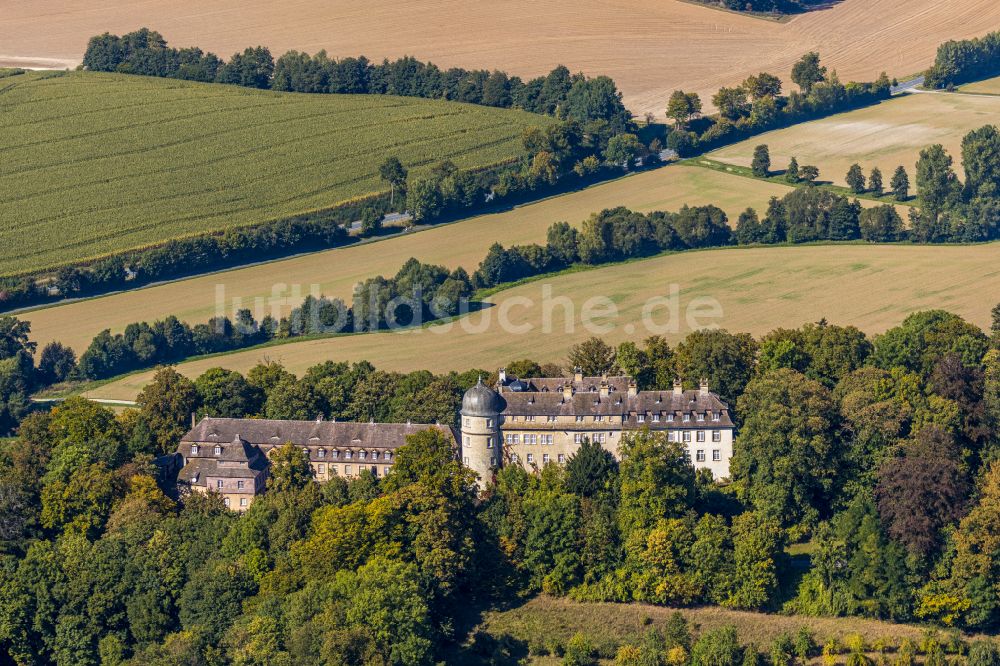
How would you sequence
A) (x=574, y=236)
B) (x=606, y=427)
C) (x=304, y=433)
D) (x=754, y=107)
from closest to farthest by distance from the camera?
1. (x=606, y=427)
2. (x=304, y=433)
3. (x=574, y=236)
4. (x=754, y=107)

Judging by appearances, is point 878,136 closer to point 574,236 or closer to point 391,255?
point 574,236

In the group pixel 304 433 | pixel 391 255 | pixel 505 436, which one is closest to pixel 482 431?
pixel 505 436

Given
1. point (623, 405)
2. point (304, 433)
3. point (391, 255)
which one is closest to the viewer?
point (623, 405)

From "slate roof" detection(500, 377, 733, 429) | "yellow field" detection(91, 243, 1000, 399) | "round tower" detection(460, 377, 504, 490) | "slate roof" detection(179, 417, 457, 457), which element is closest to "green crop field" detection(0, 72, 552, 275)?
"yellow field" detection(91, 243, 1000, 399)

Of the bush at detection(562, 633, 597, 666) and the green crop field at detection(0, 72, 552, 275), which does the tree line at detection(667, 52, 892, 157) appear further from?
the bush at detection(562, 633, 597, 666)

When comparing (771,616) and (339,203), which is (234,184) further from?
(771,616)

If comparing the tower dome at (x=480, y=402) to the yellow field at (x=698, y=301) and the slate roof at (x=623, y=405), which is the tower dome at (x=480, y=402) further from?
the yellow field at (x=698, y=301)

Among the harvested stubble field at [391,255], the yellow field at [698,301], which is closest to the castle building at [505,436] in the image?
the yellow field at [698,301]
